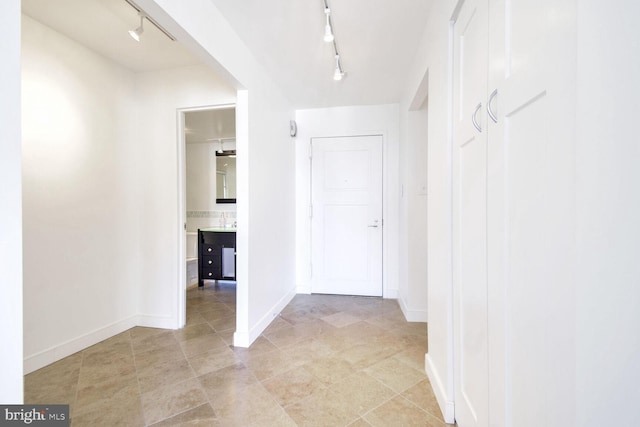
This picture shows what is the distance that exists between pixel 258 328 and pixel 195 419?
38.0 inches

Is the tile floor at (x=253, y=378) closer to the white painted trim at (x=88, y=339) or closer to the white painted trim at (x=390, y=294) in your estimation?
the white painted trim at (x=88, y=339)

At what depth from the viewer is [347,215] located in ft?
11.4

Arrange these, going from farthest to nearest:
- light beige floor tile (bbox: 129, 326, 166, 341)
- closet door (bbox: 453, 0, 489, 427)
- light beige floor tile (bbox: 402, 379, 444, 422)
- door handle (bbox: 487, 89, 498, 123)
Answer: light beige floor tile (bbox: 129, 326, 166, 341) → light beige floor tile (bbox: 402, 379, 444, 422) → closet door (bbox: 453, 0, 489, 427) → door handle (bbox: 487, 89, 498, 123)

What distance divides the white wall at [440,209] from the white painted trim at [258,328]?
142 cm

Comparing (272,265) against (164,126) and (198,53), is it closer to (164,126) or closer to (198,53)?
(164,126)

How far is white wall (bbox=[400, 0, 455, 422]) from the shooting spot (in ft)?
4.52

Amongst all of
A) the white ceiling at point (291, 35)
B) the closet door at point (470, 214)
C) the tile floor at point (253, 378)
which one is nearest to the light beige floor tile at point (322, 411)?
the tile floor at point (253, 378)

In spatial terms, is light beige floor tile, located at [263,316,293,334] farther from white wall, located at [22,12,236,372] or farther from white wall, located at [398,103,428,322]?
white wall, located at [398,103,428,322]

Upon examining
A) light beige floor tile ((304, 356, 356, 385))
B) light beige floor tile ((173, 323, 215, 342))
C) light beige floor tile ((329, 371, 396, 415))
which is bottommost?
light beige floor tile ((173, 323, 215, 342))

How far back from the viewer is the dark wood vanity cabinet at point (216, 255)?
149 inches

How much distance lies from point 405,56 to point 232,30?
146 cm

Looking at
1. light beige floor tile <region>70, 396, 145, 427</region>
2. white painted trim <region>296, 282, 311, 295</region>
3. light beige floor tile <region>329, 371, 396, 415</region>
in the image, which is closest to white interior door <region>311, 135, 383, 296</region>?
white painted trim <region>296, 282, 311, 295</region>
